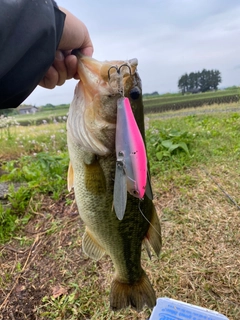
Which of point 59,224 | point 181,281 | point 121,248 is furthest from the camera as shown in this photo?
point 59,224

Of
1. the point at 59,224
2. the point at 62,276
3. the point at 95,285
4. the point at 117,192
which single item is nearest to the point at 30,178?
the point at 59,224

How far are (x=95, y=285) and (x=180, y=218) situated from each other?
3.65 ft

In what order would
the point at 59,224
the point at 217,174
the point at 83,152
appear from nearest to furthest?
the point at 83,152, the point at 59,224, the point at 217,174

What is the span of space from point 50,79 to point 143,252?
1.87 m

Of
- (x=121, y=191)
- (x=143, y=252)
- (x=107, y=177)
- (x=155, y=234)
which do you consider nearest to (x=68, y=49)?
(x=107, y=177)

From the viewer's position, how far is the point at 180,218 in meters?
3.14

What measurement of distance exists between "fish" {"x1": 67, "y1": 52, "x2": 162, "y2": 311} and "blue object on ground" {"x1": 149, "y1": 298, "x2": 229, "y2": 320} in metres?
0.24

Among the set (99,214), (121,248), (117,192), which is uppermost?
(117,192)

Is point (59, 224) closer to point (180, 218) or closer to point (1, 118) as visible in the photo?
point (180, 218)

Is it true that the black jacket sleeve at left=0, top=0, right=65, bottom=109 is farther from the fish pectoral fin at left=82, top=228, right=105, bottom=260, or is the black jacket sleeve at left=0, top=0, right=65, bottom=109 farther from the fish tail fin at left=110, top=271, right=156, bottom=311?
the fish tail fin at left=110, top=271, right=156, bottom=311

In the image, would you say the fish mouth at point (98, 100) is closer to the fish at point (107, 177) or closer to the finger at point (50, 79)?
the fish at point (107, 177)

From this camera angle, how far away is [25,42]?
112 centimetres

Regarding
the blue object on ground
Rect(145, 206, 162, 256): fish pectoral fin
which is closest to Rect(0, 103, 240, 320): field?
the blue object on ground

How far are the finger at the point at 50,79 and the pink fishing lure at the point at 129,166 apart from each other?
1.91ft
